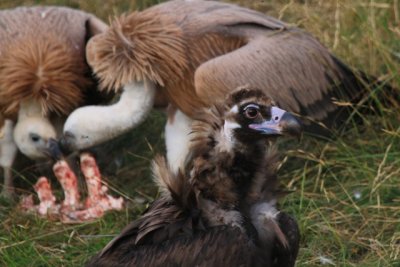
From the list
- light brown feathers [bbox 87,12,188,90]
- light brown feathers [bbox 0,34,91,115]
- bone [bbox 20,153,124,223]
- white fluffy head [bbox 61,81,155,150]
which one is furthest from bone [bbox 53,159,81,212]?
light brown feathers [bbox 87,12,188,90]

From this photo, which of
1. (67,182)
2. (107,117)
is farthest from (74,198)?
(107,117)

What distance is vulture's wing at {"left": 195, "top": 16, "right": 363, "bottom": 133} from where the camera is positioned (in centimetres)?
619

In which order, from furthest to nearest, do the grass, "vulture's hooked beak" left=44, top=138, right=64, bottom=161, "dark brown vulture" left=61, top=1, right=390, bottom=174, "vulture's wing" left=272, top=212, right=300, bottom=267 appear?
"vulture's hooked beak" left=44, top=138, right=64, bottom=161, "dark brown vulture" left=61, top=1, right=390, bottom=174, the grass, "vulture's wing" left=272, top=212, right=300, bottom=267

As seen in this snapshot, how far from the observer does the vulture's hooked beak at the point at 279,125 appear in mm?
4332

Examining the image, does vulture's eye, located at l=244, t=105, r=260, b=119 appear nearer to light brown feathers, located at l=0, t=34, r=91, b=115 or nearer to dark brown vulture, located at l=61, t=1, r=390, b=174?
dark brown vulture, located at l=61, t=1, r=390, b=174

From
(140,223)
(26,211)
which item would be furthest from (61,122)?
(140,223)

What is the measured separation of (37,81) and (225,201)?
2.62 meters

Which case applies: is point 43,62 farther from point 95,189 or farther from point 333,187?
point 333,187

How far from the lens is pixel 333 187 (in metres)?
6.08

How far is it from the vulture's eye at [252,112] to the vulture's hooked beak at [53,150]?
8.14 feet

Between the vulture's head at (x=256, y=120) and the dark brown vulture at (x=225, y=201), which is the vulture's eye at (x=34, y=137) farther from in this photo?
the vulture's head at (x=256, y=120)

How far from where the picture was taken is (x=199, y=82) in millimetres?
6137

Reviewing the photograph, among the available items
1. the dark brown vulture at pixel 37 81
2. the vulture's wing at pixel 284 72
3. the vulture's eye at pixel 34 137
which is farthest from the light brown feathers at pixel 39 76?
the vulture's wing at pixel 284 72

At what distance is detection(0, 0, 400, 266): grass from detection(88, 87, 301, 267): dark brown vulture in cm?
95
